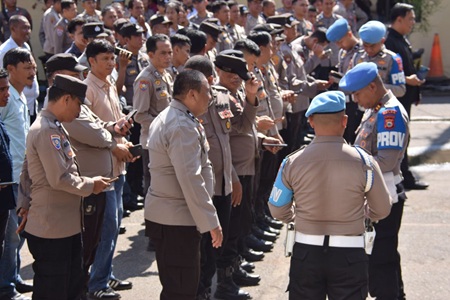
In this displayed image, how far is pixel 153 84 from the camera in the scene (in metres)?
7.92

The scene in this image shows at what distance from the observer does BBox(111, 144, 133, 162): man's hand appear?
654 cm

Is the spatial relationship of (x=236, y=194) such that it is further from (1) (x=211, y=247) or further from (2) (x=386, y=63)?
(2) (x=386, y=63)

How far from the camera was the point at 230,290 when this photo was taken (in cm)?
688

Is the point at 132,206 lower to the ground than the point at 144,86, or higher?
lower

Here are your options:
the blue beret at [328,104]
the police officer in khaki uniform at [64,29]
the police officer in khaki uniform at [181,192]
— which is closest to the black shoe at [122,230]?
the police officer in khaki uniform at [181,192]

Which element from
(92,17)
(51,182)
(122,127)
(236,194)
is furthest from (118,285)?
(92,17)

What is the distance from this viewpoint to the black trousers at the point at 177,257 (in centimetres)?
554

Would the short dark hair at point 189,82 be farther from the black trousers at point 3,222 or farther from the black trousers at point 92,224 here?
the black trousers at point 3,222

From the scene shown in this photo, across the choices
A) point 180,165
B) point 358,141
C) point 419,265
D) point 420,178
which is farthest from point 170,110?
point 420,178

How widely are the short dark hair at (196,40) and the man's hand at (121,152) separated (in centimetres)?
199

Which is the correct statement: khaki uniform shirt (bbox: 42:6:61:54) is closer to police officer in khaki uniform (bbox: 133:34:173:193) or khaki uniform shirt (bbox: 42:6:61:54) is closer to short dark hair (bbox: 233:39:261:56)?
police officer in khaki uniform (bbox: 133:34:173:193)

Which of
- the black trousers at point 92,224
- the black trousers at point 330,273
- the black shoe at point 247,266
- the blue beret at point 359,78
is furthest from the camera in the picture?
the black shoe at point 247,266

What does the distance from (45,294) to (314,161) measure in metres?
2.13

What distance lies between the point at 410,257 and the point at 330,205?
3.33m
